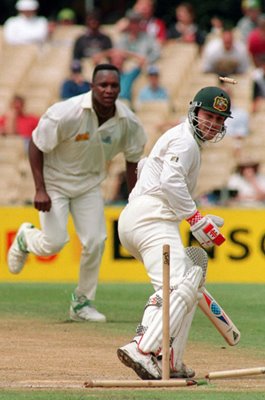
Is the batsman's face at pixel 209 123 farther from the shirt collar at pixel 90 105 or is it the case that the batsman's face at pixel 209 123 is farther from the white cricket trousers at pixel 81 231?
the white cricket trousers at pixel 81 231

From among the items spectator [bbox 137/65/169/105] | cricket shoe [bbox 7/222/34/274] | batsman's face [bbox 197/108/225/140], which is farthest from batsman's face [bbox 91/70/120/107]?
spectator [bbox 137/65/169/105]

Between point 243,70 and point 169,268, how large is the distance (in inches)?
470

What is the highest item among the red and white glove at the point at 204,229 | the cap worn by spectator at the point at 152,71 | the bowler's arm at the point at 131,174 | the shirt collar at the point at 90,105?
the shirt collar at the point at 90,105

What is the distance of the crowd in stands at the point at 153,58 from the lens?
737 inches

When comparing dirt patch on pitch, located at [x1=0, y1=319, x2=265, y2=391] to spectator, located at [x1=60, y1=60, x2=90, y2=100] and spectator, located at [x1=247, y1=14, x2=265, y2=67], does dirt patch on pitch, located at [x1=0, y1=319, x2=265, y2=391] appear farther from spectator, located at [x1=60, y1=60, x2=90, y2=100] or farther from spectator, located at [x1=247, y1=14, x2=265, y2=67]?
spectator, located at [x1=247, y1=14, x2=265, y2=67]

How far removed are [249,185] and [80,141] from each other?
20.1 feet

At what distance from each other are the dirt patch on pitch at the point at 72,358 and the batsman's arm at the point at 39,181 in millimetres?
977

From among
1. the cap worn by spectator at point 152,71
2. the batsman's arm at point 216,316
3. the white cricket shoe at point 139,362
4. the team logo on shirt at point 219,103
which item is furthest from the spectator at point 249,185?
the white cricket shoe at point 139,362

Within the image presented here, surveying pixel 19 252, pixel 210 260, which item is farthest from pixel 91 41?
pixel 19 252

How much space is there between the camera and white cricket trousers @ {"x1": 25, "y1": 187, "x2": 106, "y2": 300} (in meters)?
10.9

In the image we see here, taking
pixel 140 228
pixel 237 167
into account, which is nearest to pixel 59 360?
pixel 140 228

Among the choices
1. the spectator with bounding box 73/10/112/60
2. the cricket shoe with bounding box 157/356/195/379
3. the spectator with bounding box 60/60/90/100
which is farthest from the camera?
the spectator with bounding box 73/10/112/60

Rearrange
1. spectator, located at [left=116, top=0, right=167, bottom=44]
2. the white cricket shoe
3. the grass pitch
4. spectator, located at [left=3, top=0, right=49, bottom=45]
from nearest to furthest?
the grass pitch
the white cricket shoe
spectator, located at [left=116, top=0, right=167, bottom=44]
spectator, located at [left=3, top=0, right=49, bottom=45]

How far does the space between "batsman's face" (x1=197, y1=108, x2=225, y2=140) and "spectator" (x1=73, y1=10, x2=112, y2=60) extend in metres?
11.7
